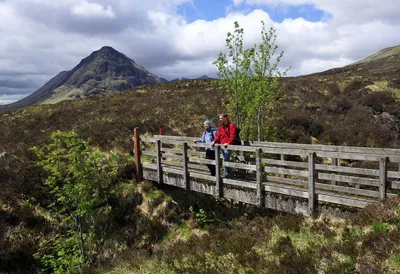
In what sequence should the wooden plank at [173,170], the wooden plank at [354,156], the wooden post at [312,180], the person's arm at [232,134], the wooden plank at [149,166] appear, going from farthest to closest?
1. the wooden plank at [149,166]
2. the wooden plank at [173,170]
3. the person's arm at [232,134]
4. the wooden post at [312,180]
5. the wooden plank at [354,156]

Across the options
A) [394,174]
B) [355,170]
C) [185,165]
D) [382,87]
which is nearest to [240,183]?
[185,165]

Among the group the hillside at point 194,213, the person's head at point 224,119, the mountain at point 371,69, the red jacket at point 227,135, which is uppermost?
the mountain at point 371,69

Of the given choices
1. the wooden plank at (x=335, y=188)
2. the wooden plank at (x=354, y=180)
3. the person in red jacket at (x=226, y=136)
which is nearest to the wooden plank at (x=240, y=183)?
the person in red jacket at (x=226, y=136)

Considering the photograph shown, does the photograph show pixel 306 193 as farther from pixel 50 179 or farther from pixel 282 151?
pixel 50 179

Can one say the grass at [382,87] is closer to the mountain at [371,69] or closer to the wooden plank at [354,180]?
the mountain at [371,69]

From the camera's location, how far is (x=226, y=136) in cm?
1062

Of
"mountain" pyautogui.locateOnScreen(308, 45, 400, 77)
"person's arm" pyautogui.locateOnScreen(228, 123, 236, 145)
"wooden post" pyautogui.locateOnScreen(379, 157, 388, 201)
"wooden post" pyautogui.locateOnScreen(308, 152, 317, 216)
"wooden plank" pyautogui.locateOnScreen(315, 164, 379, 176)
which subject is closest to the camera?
"wooden post" pyautogui.locateOnScreen(379, 157, 388, 201)

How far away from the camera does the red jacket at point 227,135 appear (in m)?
10.5

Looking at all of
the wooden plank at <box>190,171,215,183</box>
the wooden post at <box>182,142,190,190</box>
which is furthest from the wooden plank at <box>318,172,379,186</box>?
the wooden post at <box>182,142,190,190</box>

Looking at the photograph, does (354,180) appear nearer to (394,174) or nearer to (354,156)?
(354,156)

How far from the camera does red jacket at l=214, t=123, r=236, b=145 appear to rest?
10453mm

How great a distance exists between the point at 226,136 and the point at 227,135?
5 cm

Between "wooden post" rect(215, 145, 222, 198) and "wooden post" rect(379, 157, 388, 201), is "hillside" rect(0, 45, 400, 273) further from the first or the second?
"wooden post" rect(215, 145, 222, 198)

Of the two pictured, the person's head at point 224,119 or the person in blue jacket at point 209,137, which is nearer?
the person's head at point 224,119
